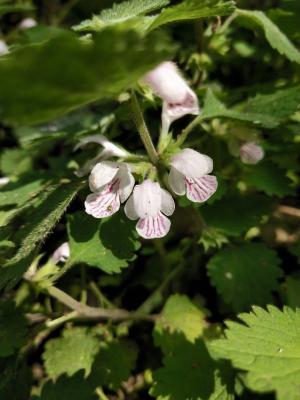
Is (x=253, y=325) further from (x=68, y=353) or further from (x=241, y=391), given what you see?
(x=68, y=353)

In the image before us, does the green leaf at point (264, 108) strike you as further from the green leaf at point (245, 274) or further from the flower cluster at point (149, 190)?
the green leaf at point (245, 274)

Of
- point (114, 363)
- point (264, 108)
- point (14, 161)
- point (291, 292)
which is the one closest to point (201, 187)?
point (264, 108)

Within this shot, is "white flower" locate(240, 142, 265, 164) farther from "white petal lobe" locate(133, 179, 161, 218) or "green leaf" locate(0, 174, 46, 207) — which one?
"green leaf" locate(0, 174, 46, 207)

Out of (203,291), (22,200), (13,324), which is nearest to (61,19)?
(22,200)

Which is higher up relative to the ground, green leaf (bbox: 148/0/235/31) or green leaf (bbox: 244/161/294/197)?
green leaf (bbox: 148/0/235/31)

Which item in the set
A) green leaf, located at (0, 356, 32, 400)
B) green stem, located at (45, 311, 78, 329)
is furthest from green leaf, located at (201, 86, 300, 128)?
green leaf, located at (0, 356, 32, 400)

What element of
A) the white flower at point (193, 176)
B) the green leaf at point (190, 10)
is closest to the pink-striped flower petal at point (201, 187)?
the white flower at point (193, 176)
